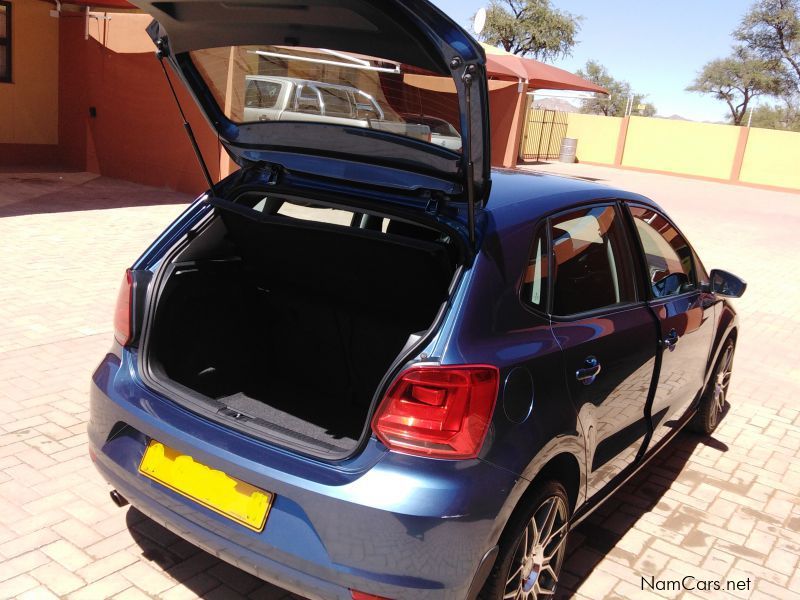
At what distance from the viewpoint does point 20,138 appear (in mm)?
13773

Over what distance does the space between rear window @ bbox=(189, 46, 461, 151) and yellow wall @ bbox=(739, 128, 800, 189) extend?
105ft

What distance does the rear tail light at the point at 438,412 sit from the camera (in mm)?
2236

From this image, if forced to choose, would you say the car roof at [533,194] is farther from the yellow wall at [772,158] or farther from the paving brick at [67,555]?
the yellow wall at [772,158]

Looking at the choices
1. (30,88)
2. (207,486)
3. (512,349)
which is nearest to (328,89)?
(512,349)

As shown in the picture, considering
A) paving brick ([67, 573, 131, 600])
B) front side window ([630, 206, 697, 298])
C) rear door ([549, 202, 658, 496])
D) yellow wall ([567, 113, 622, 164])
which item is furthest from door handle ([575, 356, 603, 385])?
yellow wall ([567, 113, 622, 164])

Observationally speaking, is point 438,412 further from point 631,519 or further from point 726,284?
point 726,284

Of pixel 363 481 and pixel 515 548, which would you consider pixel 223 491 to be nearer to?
pixel 363 481

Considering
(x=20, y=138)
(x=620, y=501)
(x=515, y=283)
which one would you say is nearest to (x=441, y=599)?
(x=515, y=283)

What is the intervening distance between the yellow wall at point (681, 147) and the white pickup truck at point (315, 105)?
1277 inches

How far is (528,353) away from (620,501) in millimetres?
1825

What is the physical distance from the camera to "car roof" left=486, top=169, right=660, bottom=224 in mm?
2660

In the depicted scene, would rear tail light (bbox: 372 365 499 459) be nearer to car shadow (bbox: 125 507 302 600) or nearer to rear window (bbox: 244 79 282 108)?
car shadow (bbox: 125 507 302 600)

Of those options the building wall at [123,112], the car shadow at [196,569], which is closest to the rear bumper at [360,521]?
the car shadow at [196,569]

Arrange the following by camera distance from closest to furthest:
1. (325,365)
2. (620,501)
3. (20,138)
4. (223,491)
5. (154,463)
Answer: (223,491), (154,463), (325,365), (620,501), (20,138)
